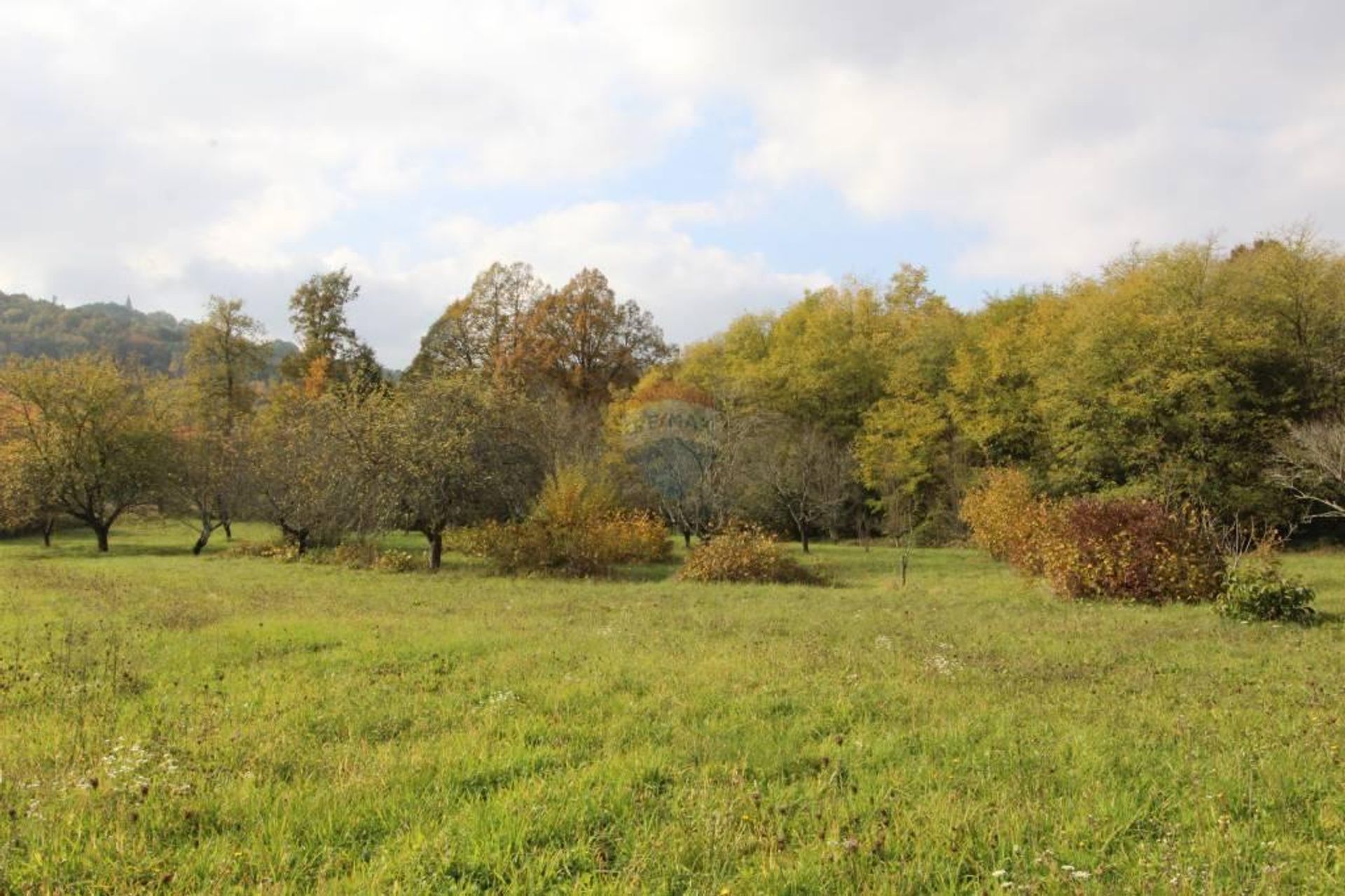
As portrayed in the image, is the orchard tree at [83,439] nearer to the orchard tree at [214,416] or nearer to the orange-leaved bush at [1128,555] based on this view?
the orchard tree at [214,416]

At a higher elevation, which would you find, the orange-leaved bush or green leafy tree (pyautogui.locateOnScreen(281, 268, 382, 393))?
green leafy tree (pyautogui.locateOnScreen(281, 268, 382, 393))

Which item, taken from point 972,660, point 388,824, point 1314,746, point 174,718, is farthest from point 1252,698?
point 174,718

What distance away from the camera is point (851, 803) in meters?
4.29

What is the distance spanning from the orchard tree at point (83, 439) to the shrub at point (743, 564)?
25.1m

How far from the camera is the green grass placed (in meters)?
3.55

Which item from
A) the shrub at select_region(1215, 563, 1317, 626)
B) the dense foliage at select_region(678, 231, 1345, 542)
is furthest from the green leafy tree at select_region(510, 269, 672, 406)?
the shrub at select_region(1215, 563, 1317, 626)

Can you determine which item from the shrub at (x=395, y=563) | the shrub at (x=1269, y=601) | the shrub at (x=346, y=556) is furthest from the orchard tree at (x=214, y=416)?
the shrub at (x=1269, y=601)

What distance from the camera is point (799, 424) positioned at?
42.6 m

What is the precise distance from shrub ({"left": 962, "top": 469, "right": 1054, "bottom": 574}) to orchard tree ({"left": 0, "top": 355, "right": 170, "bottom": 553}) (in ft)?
108

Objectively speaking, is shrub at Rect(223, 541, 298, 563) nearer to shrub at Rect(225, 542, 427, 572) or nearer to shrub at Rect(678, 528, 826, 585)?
shrub at Rect(225, 542, 427, 572)

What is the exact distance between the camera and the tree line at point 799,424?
79.8ft

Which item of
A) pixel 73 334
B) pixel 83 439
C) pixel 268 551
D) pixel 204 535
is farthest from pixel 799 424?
pixel 73 334

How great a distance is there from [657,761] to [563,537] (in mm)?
18023

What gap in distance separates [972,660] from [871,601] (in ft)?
25.6
